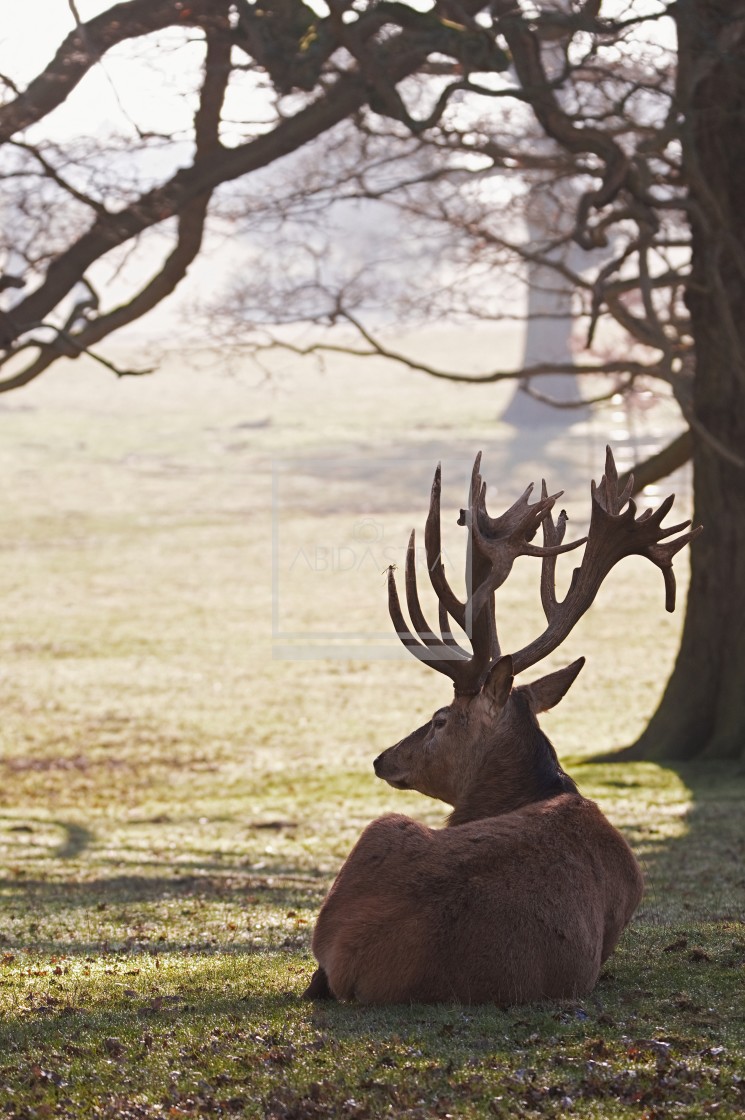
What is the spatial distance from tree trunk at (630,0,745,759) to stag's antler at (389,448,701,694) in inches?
284

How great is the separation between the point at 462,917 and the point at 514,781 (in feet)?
4.26

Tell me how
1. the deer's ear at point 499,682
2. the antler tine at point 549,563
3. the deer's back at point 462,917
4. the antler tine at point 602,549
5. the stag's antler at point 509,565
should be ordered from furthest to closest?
the antler tine at point 549,563 < the antler tine at point 602,549 < the stag's antler at point 509,565 < the deer's ear at point 499,682 < the deer's back at point 462,917

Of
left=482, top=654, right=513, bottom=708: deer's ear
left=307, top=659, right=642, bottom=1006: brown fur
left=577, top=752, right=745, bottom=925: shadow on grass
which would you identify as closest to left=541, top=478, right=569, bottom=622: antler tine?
left=482, top=654, right=513, bottom=708: deer's ear

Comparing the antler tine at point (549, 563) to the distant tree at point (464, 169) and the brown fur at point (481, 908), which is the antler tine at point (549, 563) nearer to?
the brown fur at point (481, 908)

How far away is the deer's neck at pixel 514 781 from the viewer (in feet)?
21.6

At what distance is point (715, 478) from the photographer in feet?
48.9

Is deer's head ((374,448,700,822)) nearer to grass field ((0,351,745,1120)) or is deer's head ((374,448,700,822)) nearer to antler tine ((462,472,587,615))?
antler tine ((462,472,587,615))

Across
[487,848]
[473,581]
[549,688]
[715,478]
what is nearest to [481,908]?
[487,848]

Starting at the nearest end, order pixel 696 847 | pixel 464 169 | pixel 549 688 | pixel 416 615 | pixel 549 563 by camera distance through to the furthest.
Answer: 1. pixel 549 688
2. pixel 416 615
3. pixel 549 563
4. pixel 696 847
5. pixel 464 169

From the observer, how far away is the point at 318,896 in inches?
367

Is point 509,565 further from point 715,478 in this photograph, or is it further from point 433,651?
point 715,478

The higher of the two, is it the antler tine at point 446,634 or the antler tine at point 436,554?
the antler tine at point 436,554

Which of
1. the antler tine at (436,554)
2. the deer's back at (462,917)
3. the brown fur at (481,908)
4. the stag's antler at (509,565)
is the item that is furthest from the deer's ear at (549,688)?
the deer's back at (462,917)

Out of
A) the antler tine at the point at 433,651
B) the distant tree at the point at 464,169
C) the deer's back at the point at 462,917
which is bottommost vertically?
the deer's back at the point at 462,917
